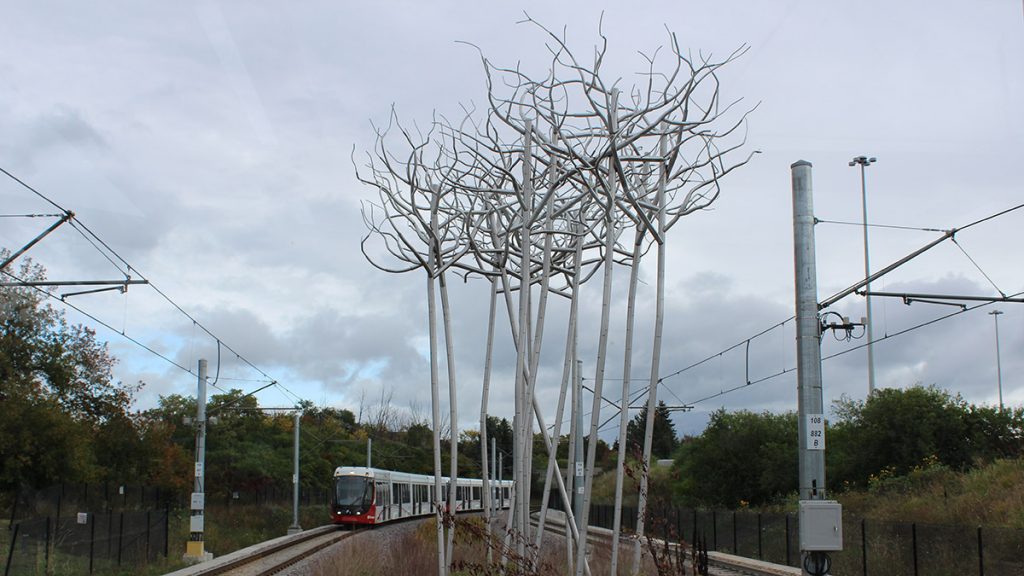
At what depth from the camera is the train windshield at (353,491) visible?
4656 cm

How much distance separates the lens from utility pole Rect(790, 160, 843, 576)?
12555 mm

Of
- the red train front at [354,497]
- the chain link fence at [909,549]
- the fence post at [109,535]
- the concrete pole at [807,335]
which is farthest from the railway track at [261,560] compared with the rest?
the concrete pole at [807,335]

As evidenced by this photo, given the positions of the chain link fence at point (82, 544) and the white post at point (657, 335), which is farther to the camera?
the chain link fence at point (82, 544)

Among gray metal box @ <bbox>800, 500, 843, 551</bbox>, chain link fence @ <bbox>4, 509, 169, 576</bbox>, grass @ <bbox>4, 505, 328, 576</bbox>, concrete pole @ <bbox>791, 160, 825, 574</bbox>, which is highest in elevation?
concrete pole @ <bbox>791, 160, 825, 574</bbox>

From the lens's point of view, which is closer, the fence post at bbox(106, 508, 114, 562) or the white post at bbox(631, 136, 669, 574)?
the white post at bbox(631, 136, 669, 574)

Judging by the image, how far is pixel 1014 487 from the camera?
26.6 meters

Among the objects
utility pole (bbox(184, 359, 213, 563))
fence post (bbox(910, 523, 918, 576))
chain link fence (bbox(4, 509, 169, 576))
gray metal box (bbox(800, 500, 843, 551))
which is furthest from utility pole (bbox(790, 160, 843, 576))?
utility pole (bbox(184, 359, 213, 563))

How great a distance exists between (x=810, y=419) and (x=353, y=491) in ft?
120

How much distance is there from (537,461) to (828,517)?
188 feet

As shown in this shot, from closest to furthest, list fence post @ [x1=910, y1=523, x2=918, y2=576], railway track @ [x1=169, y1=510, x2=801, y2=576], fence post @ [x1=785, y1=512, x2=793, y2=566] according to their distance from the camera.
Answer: fence post @ [x1=910, y1=523, x2=918, y2=576]
railway track @ [x1=169, y1=510, x2=801, y2=576]
fence post @ [x1=785, y1=512, x2=793, y2=566]

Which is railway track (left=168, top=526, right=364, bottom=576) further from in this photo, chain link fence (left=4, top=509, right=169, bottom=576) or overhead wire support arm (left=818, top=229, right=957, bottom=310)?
overhead wire support arm (left=818, top=229, right=957, bottom=310)

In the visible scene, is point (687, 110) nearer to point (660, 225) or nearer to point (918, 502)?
point (660, 225)

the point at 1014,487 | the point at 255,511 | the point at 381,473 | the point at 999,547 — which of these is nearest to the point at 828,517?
the point at 999,547

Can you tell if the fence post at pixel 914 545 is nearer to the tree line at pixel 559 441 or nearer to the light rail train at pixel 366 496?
the tree line at pixel 559 441
